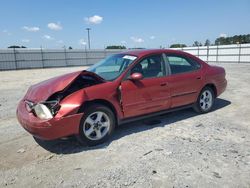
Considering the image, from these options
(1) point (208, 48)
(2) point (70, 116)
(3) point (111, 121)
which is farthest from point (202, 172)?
(1) point (208, 48)

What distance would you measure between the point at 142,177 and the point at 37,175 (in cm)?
139

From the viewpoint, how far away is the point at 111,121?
13.4 feet

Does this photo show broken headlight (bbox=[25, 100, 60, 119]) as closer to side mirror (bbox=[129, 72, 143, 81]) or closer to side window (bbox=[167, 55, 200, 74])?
side mirror (bbox=[129, 72, 143, 81])

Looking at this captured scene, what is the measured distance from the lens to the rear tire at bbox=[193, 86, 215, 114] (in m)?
5.46

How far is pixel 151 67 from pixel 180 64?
2.81 ft

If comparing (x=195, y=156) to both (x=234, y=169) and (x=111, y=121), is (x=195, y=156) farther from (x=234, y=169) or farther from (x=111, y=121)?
(x=111, y=121)

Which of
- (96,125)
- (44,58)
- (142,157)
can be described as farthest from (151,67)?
(44,58)

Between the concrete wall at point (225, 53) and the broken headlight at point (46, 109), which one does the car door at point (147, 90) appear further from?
the concrete wall at point (225, 53)

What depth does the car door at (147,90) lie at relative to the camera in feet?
13.8

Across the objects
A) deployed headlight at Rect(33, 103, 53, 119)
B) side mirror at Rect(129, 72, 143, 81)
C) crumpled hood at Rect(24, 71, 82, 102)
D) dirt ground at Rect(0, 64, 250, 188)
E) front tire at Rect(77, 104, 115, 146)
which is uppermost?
side mirror at Rect(129, 72, 143, 81)

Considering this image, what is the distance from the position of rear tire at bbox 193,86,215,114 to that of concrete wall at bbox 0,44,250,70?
23.7 m

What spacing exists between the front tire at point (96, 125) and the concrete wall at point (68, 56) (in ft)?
85.4

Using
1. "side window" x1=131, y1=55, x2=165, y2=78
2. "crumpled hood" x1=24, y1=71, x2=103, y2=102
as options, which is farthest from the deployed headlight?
"side window" x1=131, y1=55, x2=165, y2=78

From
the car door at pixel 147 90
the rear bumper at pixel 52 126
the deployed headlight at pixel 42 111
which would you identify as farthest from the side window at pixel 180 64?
the deployed headlight at pixel 42 111
